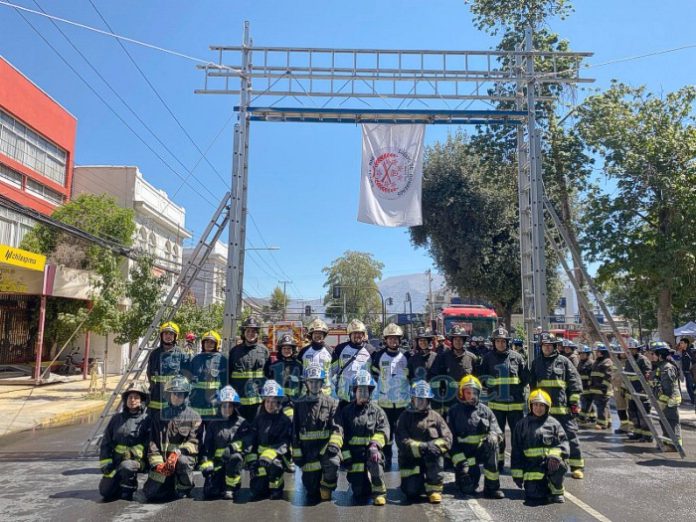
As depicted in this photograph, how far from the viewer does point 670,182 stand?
16.2m

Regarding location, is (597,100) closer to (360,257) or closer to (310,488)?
(310,488)

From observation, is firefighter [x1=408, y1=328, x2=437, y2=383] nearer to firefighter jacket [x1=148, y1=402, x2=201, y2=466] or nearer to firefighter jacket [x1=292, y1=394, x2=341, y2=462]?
firefighter jacket [x1=292, y1=394, x2=341, y2=462]

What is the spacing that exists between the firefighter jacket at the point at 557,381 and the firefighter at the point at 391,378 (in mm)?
2014

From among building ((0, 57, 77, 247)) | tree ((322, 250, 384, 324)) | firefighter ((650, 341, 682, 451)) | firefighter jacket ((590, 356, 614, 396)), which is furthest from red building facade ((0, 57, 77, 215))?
tree ((322, 250, 384, 324))

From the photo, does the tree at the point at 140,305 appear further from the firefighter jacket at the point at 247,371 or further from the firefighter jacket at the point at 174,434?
the firefighter jacket at the point at 174,434

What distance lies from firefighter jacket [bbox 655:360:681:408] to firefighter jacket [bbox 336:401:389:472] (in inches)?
220

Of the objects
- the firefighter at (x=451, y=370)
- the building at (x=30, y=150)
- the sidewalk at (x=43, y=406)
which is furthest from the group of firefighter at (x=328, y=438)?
the building at (x=30, y=150)

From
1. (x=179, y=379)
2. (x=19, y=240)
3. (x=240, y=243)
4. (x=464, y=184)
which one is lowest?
(x=179, y=379)

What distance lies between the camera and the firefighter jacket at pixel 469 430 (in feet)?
23.0

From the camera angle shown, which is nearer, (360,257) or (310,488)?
(310,488)

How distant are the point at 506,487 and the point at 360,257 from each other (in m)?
66.9

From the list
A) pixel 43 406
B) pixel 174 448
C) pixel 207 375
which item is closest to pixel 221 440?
pixel 174 448

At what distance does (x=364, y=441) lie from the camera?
685cm

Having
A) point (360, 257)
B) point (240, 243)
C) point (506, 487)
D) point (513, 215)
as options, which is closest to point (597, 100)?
point (513, 215)
